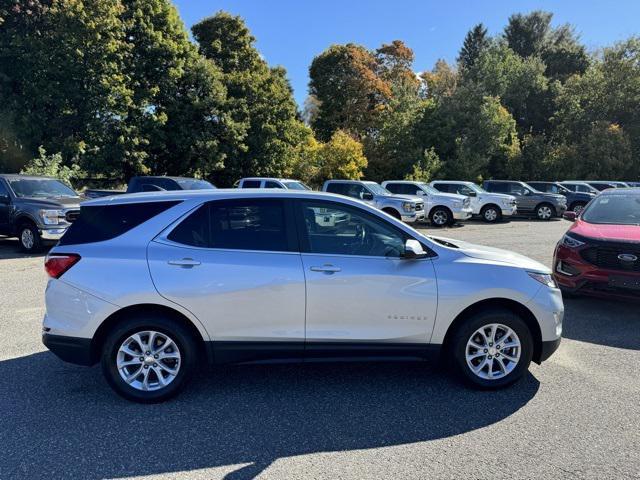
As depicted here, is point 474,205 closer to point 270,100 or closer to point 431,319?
point 270,100

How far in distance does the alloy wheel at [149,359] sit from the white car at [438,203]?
53.1 ft

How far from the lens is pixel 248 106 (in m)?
28.5

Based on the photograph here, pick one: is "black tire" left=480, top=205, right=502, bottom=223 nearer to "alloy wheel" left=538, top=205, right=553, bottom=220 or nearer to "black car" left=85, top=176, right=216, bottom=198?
"alloy wheel" left=538, top=205, right=553, bottom=220

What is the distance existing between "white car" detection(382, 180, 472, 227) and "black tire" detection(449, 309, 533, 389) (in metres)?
15.2

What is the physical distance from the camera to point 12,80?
22.3 meters

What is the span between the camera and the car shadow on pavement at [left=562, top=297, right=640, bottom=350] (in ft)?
17.9

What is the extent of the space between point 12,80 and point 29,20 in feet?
11.6

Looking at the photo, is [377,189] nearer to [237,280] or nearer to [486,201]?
[486,201]

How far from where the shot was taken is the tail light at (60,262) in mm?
3779

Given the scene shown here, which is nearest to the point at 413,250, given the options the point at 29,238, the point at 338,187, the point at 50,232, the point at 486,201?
the point at 50,232

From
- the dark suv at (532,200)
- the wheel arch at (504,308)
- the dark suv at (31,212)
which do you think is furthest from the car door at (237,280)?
the dark suv at (532,200)

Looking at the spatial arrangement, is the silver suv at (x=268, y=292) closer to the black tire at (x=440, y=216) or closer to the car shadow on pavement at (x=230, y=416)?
the car shadow on pavement at (x=230, y=416)

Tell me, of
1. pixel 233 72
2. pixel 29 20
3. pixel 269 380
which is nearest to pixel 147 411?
pixel 269 380

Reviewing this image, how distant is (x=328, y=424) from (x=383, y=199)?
45.8 feet
